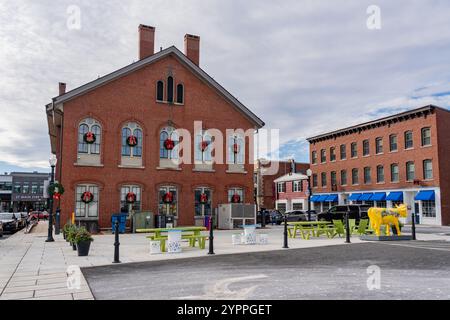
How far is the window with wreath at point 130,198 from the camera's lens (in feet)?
92.2

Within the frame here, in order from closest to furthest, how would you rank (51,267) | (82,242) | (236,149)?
(51,267) → (82,242) → (236,149)

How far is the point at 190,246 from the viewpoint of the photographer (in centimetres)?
1634

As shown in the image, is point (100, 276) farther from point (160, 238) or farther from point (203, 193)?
point (203, 193)

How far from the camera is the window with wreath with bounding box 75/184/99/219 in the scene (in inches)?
1049

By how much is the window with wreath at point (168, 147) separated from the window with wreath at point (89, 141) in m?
4.37

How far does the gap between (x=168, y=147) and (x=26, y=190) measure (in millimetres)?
91245

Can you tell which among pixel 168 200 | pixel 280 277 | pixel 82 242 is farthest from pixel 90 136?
pixel 280 277

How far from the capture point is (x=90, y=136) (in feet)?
88.8

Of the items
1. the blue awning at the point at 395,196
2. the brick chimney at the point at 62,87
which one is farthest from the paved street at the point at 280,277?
the brick chimney at the point at 62,87

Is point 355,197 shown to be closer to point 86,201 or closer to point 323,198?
point 323,198

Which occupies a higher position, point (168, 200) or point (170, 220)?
point (168, 200)

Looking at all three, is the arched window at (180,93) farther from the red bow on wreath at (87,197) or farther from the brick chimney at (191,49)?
the red bow on wreath at (87,197)

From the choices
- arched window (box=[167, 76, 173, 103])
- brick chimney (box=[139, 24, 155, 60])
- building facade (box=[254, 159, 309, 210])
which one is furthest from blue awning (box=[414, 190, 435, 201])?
brick chimney (box=[139, 24, 155, 60])
